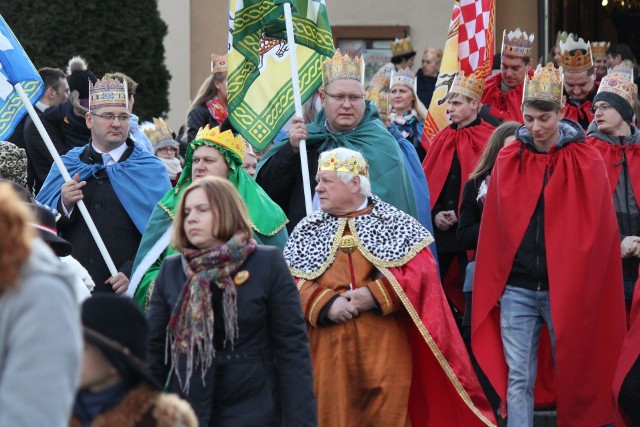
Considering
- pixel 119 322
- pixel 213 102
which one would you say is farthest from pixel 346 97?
pixel 119 322

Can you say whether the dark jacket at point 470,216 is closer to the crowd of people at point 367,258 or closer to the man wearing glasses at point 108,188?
the crowd of people at point 367,258

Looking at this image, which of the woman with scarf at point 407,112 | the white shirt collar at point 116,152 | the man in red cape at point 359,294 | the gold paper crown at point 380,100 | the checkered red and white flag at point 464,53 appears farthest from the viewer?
the woman with scarf at point 407,112

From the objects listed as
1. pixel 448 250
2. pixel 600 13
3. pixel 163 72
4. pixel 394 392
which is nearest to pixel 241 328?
pixel 394 392

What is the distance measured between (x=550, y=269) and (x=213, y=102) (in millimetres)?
3898

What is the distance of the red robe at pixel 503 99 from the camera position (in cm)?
1171

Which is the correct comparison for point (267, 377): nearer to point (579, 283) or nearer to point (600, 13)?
point (579, 283)

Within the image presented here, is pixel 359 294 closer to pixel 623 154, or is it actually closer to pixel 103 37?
pixel 623 154

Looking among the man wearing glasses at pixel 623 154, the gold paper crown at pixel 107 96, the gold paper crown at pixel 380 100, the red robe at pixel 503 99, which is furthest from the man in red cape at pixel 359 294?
the red robe at pixel 503 99

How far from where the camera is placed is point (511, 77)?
1189 cm

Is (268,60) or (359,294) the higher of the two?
(268,60)

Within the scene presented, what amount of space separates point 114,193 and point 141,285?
108 cm

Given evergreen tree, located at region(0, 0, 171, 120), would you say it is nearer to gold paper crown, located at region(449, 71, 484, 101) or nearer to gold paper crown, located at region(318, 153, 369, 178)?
gold paper crown, located at region(449, 71, 484, 101)

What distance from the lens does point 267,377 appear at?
6.00 m

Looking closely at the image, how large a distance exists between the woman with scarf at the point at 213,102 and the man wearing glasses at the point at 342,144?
236 centimetres
